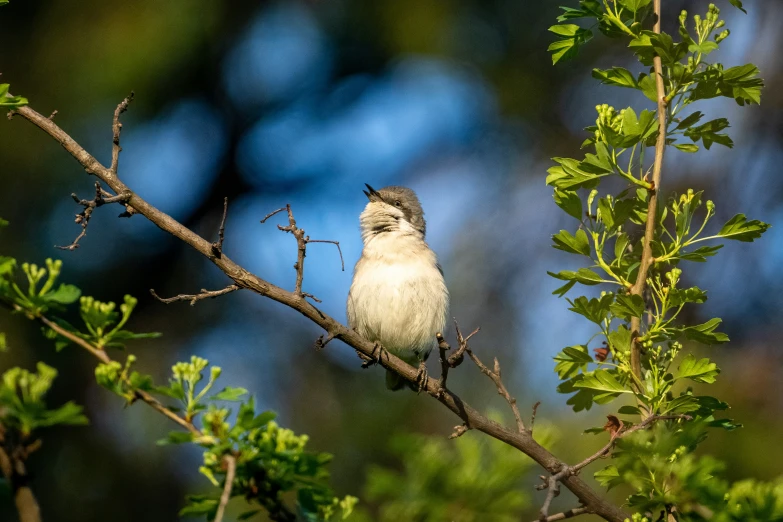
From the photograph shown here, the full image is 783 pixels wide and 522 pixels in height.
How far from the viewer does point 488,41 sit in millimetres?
8195

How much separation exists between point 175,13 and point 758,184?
17.4 ft

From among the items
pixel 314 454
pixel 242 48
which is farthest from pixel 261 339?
pixel 314 454

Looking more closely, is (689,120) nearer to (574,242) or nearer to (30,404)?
(574,242)

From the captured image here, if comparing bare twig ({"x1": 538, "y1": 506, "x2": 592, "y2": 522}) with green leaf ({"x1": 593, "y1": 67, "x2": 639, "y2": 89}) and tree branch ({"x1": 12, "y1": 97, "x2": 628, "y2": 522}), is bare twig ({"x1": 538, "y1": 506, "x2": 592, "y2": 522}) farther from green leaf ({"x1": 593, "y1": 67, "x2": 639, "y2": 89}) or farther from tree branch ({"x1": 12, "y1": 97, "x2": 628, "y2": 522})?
green leaf ({"x1": 593, "y1": 67, "x2": 639, "y2": 89})

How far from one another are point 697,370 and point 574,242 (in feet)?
1.66

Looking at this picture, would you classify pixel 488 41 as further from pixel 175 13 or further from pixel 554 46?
pixel 554 46

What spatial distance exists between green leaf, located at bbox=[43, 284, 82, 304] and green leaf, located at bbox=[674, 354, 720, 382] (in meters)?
1.61

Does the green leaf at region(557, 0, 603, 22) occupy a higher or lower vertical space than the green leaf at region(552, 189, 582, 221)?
higher

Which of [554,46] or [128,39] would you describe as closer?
[554,46]

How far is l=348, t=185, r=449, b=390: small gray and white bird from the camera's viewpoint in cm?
513

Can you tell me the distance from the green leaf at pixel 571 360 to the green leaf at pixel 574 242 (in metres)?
0.29

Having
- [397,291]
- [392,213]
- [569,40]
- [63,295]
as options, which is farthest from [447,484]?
[392,213]

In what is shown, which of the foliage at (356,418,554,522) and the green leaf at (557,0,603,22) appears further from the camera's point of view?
the green leaf at (557,0,603,22)

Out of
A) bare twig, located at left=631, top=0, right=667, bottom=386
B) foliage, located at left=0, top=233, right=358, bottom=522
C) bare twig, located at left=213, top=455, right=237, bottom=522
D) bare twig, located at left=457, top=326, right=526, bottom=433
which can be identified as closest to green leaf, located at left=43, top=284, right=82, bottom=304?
foliage, located at left=0, top=233, right=358, bottom=522
